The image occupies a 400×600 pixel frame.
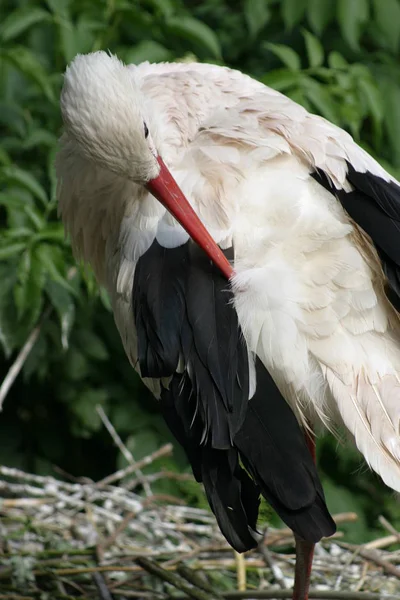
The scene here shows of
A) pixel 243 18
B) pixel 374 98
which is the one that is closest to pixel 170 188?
pixel 374 98

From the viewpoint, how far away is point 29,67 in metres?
3.50

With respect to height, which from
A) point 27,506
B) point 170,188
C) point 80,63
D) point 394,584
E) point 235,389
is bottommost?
point 27,506

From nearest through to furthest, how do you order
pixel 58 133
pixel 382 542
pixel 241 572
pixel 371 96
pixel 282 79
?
pixel 241 572 < pixel 382 542 < pixel 282 79 < pixel 371 96 < pixel 58 133

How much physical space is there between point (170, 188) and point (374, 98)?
1346 mm

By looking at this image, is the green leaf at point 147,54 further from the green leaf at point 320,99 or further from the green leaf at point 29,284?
the green leaf at point 29,284

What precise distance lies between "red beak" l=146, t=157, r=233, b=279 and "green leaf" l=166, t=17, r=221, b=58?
4.01 ft

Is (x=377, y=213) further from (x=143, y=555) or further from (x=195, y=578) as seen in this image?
(x=143, y=555)

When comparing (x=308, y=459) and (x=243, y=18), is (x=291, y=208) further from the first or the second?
(x=243, y=18)

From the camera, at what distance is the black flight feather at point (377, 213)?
2.41m

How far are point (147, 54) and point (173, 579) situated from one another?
5.42ft

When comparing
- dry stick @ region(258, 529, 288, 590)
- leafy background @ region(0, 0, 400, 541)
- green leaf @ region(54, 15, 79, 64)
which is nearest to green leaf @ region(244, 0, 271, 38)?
leafy background @ region(0, 0, 400, 541)

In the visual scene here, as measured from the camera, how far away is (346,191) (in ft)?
8.21

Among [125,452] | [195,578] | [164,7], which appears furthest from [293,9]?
[195,578]

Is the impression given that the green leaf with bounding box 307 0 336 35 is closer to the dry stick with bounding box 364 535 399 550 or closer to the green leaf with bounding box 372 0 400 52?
the green leaf with bounding box 372 0 400 52
